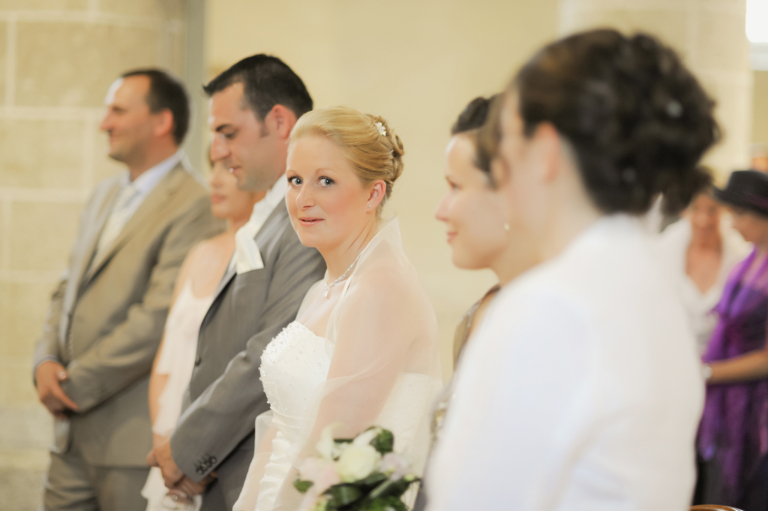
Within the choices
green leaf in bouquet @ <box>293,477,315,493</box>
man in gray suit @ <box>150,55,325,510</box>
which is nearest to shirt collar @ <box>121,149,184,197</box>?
man in gray suit @ <box>150,55,325,510</box>

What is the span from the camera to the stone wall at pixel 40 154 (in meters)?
3.98

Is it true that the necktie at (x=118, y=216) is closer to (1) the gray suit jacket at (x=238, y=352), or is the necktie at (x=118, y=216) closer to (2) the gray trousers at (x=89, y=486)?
(2) the gray trousers at (x=89, y=486)

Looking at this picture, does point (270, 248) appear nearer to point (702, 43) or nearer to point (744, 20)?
point (702, 43)

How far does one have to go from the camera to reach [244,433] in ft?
7.35

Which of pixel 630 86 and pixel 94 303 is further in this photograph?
pixel 94 303

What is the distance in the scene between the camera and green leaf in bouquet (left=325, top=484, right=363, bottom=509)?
1.22 meters

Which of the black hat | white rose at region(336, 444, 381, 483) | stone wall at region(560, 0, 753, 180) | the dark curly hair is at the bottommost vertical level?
white rose at region(336, 444, 381, 483)

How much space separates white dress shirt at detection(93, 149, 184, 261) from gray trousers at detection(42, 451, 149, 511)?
909mm

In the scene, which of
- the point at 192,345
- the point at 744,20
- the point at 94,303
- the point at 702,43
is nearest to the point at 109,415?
the point at 94,303

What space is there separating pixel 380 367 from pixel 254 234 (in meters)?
0.88

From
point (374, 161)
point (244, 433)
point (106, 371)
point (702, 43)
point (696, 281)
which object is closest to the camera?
point (374, 161)

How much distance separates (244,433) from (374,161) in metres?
0.90

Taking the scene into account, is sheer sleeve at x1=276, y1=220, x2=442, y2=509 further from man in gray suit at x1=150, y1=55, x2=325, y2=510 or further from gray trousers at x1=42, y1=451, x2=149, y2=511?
gray trousers at x1=42, y1=451, x2=149, y2=511

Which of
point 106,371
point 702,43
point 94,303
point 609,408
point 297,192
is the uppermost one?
point 702,43
